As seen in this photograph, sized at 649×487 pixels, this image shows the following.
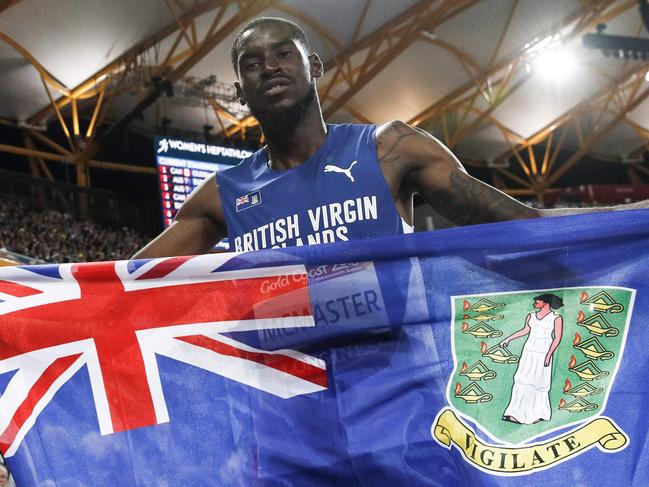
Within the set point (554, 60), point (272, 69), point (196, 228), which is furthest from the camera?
point (554, 60)

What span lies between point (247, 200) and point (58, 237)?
11478 mm

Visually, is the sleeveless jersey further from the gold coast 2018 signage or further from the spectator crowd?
the spectator crowd

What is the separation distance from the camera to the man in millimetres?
1943

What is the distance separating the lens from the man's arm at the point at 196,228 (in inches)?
84.7

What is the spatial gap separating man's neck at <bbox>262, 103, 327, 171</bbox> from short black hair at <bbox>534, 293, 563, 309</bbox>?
2.10ft

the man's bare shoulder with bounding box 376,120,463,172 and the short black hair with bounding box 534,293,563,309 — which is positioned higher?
the man's bare shoulder with bounding box 376,120,463,172

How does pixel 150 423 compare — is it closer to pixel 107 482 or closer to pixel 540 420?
pixel 107 482

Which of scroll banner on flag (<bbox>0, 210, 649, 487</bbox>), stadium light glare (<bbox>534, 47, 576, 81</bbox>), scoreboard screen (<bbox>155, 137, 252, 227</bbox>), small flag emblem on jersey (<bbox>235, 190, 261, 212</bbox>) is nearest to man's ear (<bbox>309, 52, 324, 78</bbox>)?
small flag emblem on jersey (<bbox>235, 190, 261, 212</bbox>)

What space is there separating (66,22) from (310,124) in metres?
11.1

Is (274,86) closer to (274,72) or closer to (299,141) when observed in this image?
(274,72)

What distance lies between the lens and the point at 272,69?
194cm

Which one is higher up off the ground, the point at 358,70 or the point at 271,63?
the point at 358,70

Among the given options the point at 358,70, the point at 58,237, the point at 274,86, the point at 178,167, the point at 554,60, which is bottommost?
the point at 274,86

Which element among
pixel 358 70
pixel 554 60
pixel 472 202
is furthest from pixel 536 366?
pixel 554 60
